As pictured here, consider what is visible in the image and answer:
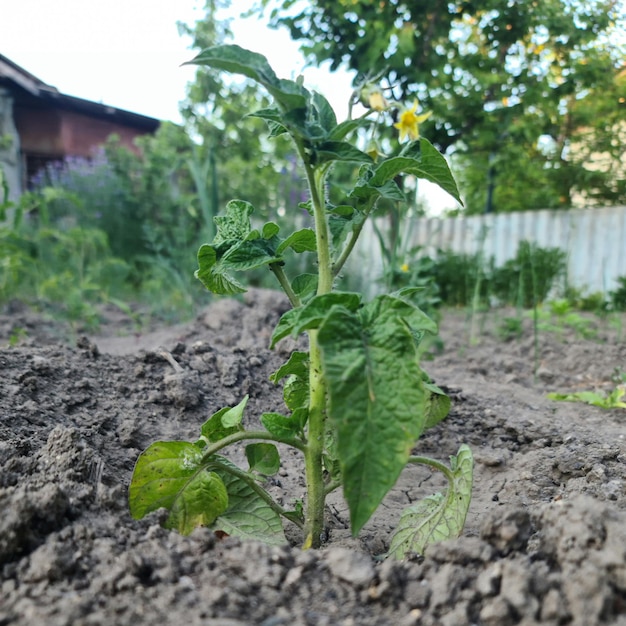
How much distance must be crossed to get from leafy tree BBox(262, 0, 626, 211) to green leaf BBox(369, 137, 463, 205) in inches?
233

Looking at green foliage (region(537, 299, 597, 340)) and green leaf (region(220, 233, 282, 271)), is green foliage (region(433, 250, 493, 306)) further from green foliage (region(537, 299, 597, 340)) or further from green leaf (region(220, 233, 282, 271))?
green leaf (region(220, 233, 282, 271))

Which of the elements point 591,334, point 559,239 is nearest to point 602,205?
point 559,239

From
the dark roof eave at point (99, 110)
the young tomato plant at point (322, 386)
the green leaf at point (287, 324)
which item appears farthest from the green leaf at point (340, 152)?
the dark roof eave at point (99, 110)

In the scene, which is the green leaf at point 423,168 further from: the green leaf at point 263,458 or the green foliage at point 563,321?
the green foliage at point 563,321

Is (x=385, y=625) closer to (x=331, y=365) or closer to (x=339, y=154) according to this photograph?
(x=331, y=365)

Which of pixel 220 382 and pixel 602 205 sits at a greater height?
pixel 602 205

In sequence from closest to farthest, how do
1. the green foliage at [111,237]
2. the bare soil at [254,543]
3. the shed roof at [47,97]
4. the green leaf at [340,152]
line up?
1. the bare soil at [254,543]
2. the green leaf at [340,152]
3. the green foliage at [111,237]
4. the shed roof at [47,97]

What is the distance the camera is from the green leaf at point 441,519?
109cm

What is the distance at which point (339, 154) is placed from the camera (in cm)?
101

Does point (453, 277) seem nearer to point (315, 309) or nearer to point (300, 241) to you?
point (300, 241)

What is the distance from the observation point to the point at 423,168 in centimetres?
110

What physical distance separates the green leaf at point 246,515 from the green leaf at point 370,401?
417mm

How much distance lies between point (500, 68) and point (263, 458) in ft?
25.8

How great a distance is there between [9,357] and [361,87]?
133 cm
